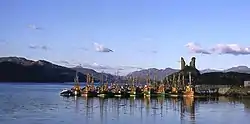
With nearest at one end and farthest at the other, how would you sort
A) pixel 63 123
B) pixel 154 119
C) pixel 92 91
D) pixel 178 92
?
1. pixel 63 123
2. pixel 154 119
3. pixel 92 91
4. pixel 178 92

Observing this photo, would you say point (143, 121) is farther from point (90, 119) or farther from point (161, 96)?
point (161, 96)

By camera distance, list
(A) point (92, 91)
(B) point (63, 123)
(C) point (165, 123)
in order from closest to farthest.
Result: (B) point (63, 123) < (C) point (165, 123) < (A) point (92, 91)

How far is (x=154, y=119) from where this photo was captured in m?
65.8

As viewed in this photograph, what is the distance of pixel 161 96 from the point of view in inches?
5369

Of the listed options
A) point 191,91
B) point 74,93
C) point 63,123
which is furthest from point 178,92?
point 63,123

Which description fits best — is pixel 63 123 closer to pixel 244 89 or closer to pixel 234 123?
pixel 234 123

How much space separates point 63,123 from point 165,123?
42.9ft

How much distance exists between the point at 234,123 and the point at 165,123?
9171 mm

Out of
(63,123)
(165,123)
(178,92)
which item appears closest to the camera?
(63,123)

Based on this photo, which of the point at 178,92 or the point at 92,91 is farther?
the point at 178,92

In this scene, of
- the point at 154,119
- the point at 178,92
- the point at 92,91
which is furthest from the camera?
the point at 178,92

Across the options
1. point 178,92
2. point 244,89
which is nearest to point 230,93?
point 244,89

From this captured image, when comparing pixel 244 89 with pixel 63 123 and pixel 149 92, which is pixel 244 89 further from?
pixel 63 123

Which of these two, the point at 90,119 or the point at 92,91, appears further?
the point at 92,91
